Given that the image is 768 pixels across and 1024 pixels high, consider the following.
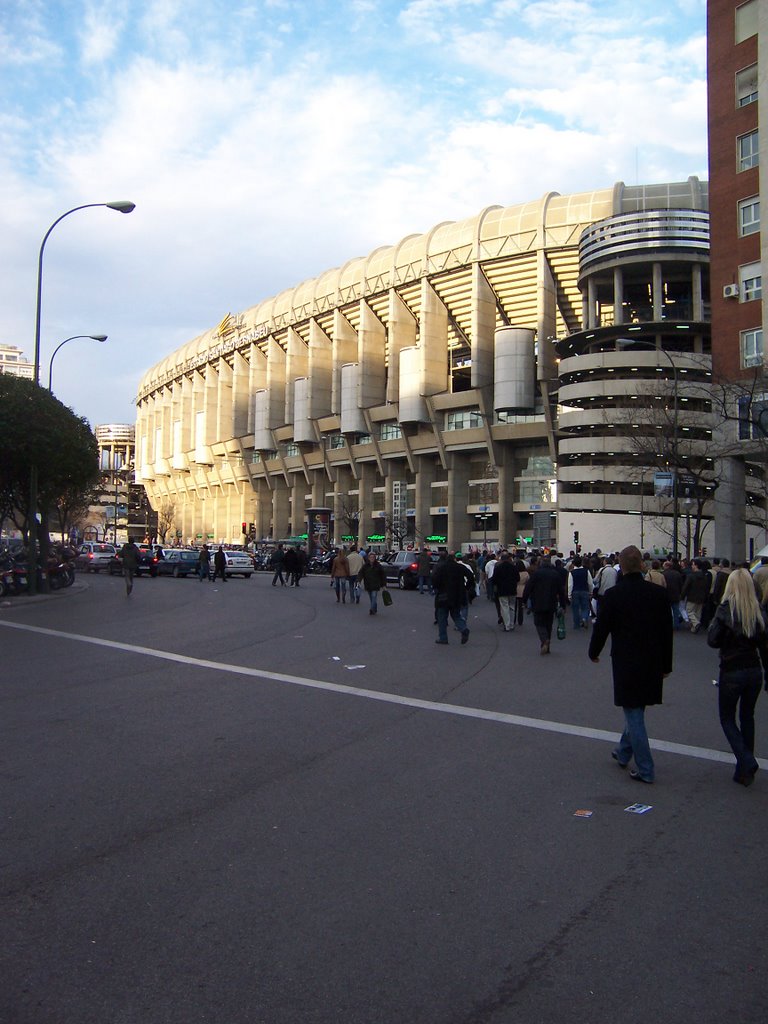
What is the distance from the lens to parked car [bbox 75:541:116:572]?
5444cm

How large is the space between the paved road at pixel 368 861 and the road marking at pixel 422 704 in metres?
0.07

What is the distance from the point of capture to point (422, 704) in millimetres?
9625

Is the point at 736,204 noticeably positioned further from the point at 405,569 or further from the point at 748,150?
the point at 405,569

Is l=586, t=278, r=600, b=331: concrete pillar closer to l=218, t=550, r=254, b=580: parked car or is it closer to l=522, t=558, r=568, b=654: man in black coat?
l=218, t=550, r=254, b=580: parked car

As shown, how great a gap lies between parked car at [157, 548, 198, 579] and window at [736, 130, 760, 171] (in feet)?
102

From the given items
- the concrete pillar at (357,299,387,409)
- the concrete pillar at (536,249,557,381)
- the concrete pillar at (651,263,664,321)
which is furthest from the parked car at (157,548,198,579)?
the concrete pillar at (357,299,387,409)

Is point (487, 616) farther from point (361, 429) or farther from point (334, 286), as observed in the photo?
point (334, 286)

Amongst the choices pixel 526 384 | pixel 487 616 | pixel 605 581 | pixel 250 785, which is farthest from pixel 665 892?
pixel 526 384

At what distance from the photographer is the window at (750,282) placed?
3638 centimetres

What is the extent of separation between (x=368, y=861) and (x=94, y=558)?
173ft

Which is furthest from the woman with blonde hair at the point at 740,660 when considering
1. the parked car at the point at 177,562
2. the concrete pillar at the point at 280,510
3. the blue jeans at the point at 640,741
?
the concrete pillar at the point at 280,510

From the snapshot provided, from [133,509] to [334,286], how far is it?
70709 millimetres

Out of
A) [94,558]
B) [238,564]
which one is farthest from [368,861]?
[94,558]

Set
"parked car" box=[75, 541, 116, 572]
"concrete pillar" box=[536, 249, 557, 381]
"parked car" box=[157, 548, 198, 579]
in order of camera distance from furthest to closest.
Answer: "concrete pillar" box=[536, 249, 557, 381] → "parked car" box=[75, 541, 116, 572] → "parked car" box=[157, 548, 198, 579]
